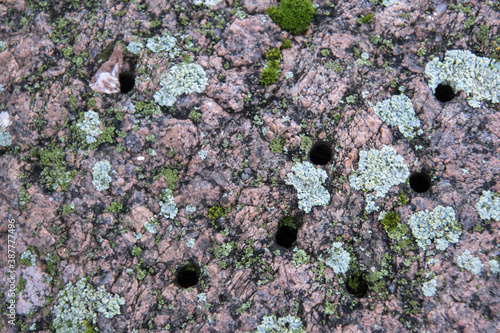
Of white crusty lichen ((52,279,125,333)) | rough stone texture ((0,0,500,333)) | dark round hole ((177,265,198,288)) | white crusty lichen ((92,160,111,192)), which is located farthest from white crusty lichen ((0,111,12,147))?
dark round hole ((177,265,198,288))

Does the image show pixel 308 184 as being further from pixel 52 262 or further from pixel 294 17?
pixel 52 262

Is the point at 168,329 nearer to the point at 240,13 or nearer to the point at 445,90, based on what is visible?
the point at 240,13

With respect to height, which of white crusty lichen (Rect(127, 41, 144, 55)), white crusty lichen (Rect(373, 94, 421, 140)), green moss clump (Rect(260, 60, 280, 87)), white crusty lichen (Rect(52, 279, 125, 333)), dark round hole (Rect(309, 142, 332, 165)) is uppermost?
white crusty lichen (Rect(373, 94, 421, 140))

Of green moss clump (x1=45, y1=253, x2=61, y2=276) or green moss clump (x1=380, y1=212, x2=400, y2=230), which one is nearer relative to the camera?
green moss clump (x1=380, y1=212, x2=400, y2=230)

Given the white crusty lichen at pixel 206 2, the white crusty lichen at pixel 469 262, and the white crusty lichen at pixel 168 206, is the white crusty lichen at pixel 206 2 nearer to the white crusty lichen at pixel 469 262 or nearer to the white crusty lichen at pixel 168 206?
the white crusty lichen at pixel 168 206

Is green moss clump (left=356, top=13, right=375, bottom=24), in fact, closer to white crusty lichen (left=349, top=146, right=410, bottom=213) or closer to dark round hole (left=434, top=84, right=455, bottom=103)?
dark round hole (left=434, top=84, right=455, bottom=103)

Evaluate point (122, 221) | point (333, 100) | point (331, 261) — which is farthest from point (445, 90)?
point (122, 221)

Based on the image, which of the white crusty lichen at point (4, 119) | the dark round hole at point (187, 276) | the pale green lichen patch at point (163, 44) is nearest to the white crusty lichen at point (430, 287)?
the dark round hole at point (187, 276)

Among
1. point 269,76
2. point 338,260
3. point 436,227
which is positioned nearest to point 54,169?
point 269,76
